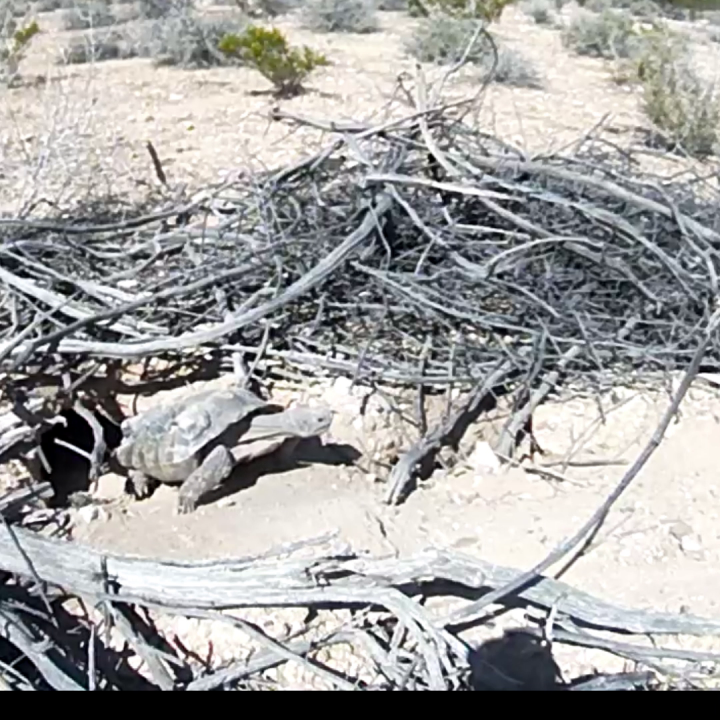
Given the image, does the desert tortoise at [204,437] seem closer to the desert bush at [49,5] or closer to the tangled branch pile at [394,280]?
the tangled branch pile at [394,280]

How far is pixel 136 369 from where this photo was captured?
4383mm

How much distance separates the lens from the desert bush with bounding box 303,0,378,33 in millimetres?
13148

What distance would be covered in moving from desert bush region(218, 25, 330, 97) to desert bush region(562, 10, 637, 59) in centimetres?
369

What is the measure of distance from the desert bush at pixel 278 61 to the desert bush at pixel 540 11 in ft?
18.0

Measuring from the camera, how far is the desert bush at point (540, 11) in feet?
48.1

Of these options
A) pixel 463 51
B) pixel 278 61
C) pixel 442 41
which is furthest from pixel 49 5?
pixel 463 51

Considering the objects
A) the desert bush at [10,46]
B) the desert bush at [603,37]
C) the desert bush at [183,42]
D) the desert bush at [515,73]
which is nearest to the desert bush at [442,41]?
the desert bush at [515,73]

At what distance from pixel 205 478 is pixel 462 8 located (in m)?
9.47

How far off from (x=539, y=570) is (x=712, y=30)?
12785mm

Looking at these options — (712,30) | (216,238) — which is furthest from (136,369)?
(712,30)

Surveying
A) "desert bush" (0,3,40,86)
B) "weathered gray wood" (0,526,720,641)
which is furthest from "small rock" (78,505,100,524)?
"desert bush" (0,3,40,86)

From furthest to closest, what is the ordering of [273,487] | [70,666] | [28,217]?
[28,217] → [273,487] → [70,666]

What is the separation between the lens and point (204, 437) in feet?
12.4

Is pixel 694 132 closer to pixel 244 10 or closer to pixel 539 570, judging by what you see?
pixel 539 570
